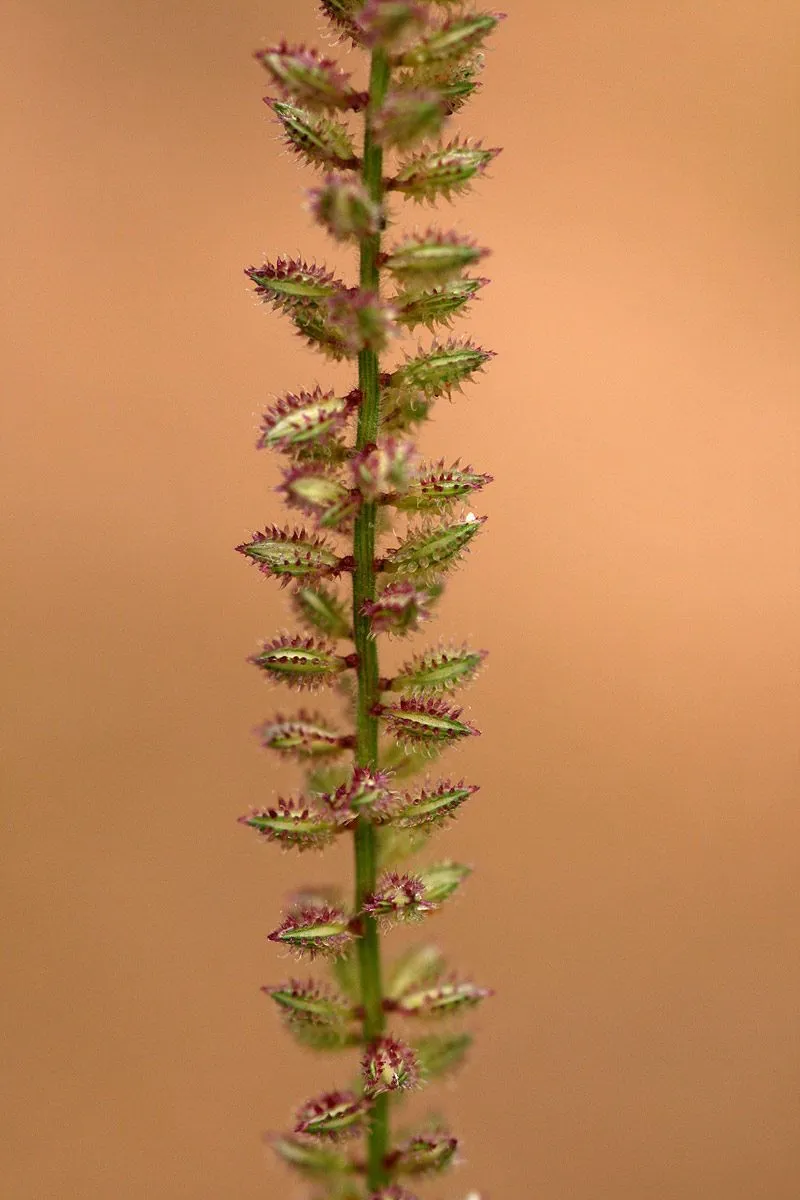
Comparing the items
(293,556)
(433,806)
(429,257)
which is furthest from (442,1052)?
(429,257)

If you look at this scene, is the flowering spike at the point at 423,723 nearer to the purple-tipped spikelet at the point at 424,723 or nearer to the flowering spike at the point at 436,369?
the purple-tipped spikelet at the point at 424,723

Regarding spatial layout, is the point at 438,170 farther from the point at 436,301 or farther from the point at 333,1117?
the point at 333,1117

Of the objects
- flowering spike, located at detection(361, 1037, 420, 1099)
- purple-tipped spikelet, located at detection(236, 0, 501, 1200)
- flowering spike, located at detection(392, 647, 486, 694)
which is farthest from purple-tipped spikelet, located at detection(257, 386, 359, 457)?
flowering spike, located at detection(361, 1037, 420, 1099)

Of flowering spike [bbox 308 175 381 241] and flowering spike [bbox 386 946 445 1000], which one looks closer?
flowering spike [bbox 308 175 381 241]

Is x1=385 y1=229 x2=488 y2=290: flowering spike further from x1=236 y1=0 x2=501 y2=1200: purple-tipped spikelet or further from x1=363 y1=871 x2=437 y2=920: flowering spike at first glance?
x1=363 y1=871 x2=437 y2=920: flowering spike

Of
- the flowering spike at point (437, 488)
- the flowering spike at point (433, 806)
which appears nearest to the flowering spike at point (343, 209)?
the flowering spike at point (437, 488)

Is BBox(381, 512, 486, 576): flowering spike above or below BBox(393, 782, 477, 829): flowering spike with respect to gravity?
above
